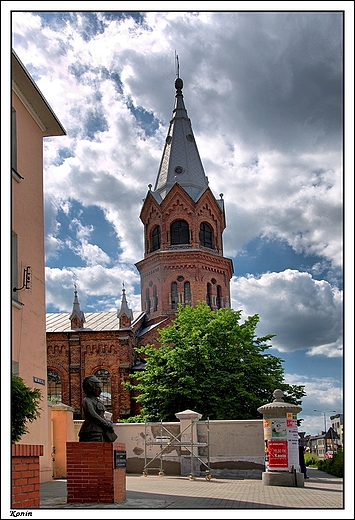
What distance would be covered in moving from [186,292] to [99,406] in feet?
122

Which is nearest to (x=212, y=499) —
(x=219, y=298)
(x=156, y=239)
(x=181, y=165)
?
(x=219, y=298)

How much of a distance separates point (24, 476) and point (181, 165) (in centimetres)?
4540

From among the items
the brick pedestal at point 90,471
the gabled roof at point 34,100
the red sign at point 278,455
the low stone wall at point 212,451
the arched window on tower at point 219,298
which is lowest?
the low stone wall at point 212,451

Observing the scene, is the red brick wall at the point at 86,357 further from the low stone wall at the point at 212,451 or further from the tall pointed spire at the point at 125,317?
the low stone wall at the point at 212,451

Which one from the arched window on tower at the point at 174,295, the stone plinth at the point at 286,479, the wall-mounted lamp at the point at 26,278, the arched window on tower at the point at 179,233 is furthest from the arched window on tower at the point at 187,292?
the wall-mounted lamp at the point at 26,278

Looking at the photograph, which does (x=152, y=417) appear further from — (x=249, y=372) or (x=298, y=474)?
(x=298, y=474)

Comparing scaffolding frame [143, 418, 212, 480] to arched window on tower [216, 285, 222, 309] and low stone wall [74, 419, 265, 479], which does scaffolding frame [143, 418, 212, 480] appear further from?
arched window on tower [216, 285, 222, 309]

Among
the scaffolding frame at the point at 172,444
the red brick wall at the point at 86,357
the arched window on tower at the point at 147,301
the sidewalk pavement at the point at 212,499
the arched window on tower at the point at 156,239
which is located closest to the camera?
the sidewalk pavement at the point at 212,499

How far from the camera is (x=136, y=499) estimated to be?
11656mm

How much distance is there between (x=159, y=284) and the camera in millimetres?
48750

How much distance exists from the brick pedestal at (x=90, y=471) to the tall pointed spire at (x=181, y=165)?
4073 centimetres

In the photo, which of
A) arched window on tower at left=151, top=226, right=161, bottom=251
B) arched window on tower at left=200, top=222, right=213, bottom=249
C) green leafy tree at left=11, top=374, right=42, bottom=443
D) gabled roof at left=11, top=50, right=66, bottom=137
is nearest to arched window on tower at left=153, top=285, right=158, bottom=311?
arched window on tower at left=151, top=226, right=161, bottom=251

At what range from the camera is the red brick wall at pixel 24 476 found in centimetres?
737

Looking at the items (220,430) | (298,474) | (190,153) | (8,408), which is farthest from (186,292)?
(8,408)
